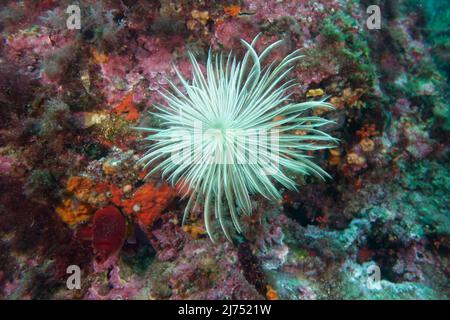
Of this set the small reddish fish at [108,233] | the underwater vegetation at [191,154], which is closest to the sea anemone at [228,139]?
the underwater vegetation at [191,154]

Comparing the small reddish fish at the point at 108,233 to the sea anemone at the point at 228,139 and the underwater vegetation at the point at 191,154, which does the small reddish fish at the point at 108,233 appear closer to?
the underwater vegetation at the point at 191,154

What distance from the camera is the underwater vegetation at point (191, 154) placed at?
3.84m

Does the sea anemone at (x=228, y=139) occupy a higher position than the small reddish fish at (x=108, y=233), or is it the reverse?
the sea anemone at (x=228, y=139)

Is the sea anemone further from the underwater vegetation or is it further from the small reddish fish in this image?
the small reddish fish

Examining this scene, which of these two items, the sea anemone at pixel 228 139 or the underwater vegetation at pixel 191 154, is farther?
the underwater vegetation at pixel 191 154

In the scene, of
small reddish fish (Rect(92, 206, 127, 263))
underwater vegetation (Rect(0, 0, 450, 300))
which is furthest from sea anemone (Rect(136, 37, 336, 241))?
small reddish fish (Rect(92, 206, 127, 263))

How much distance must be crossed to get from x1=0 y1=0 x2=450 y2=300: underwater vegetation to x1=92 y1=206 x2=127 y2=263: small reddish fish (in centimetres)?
2

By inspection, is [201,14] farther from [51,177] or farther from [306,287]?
[306,287]

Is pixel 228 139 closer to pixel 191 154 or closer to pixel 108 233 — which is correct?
pixel 191 154

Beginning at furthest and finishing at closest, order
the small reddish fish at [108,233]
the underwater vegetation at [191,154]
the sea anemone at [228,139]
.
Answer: the small reddish fish at [108,233] < the underwater vegetation at [191,154] < the sea anemone at [228,139]

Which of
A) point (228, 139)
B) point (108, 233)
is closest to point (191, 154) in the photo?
point (228, 139)

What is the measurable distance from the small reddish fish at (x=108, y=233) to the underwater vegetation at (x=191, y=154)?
0.06 ft

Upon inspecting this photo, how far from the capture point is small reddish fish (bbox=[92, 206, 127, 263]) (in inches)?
159
